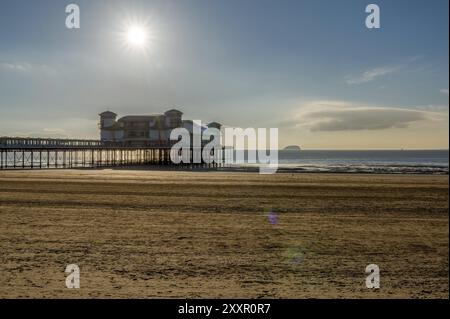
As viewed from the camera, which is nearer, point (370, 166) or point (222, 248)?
point (222, 248)

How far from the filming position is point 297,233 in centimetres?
859

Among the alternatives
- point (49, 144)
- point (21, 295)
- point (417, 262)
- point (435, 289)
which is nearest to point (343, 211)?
point (417, 262)

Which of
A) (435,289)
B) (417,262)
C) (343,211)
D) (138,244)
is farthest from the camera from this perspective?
(343,211)

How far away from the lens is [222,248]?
23.7 ft

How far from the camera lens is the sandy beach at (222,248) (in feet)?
17.2

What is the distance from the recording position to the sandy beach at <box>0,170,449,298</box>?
5242 mm

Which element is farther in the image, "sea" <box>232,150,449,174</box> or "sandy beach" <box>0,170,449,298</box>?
"sea" <box>232,150,449,174</box>

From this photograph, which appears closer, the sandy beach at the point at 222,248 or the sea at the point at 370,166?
the sandy beach at the point at 222,248

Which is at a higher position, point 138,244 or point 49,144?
point 49,144
